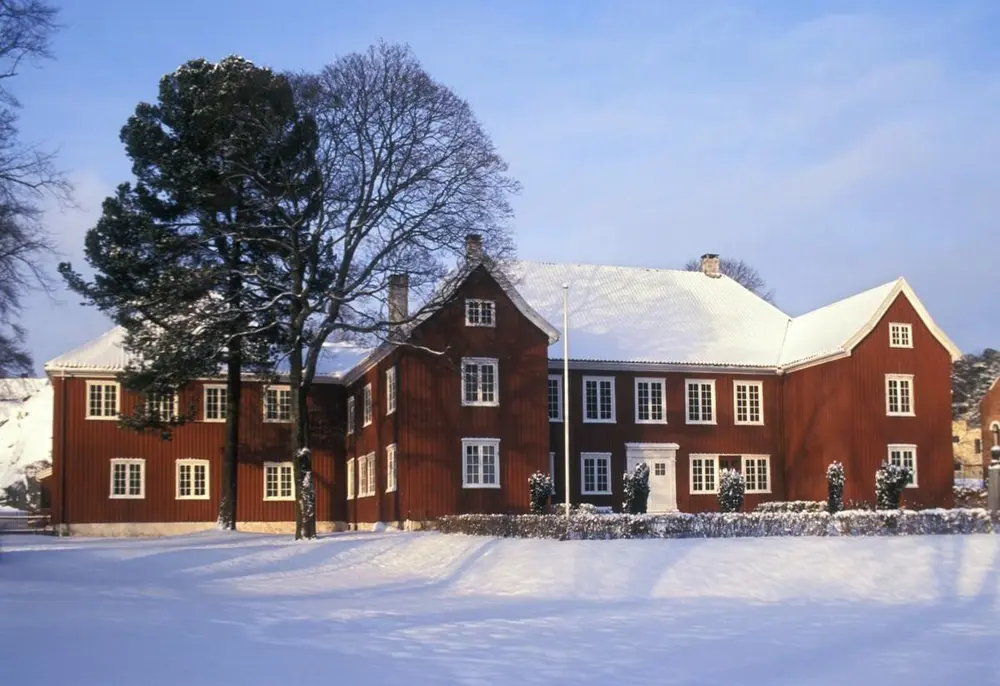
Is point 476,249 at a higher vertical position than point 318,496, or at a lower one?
higher

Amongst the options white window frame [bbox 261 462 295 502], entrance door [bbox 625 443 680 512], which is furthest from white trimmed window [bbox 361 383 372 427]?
entrance door [bbox 625 443 680 512]

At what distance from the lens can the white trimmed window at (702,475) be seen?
1708 inches

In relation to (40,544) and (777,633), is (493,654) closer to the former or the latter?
(777,633)

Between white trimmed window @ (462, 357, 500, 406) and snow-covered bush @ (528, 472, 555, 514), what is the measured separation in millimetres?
3028

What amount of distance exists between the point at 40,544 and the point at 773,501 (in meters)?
25.9

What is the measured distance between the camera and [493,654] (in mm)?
15250

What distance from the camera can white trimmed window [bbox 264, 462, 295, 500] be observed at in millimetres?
44044

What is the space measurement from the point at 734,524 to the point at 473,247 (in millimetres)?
12000

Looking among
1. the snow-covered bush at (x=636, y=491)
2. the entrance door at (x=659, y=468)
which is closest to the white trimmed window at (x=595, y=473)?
the entrance door at (x=659, y=468)

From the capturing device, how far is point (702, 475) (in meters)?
43.5

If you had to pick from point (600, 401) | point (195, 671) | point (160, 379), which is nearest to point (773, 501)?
point (600, 401)

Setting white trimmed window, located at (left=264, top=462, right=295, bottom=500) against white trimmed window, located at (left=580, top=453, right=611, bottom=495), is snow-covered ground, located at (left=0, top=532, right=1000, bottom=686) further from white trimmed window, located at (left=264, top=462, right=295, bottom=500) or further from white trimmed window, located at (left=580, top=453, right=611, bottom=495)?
white trimmed window, located at (left=264, top=462, right=295, bottom=500)

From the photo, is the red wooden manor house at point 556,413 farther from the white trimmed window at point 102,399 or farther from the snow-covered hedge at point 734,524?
the snow-covered hedge at point 734,524

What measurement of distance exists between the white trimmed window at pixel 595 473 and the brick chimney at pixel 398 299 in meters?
8.77
